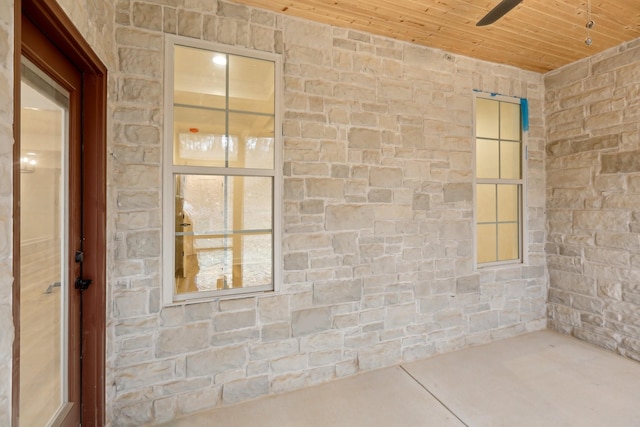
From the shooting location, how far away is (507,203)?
3.55 meters

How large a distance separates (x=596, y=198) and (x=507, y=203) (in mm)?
784

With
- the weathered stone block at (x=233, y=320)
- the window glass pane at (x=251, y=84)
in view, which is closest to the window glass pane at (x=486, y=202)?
the window glass pane at (x=251, y=84)

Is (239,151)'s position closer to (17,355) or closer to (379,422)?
(17,355)

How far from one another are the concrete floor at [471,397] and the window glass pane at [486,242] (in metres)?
0.96

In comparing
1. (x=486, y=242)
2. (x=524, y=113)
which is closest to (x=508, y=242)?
(x=486, y=242)

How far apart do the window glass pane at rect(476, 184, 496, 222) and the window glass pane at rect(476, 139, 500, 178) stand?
0.13 m

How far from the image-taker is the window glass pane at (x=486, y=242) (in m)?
3.36

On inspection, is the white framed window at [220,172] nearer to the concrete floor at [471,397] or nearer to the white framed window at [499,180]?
the concrete floor at [471,397]

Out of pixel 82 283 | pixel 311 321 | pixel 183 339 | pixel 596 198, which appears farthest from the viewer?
pixel 596 198

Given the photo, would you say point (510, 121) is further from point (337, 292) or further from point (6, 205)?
point (6, 205)

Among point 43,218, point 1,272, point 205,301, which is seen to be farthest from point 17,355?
point 205,301

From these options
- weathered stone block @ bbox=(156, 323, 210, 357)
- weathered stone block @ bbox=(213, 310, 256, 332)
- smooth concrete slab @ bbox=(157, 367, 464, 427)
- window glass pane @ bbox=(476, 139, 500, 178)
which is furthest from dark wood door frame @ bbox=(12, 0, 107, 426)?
window glass pane @ bbox=(476, 139, 500, 178)

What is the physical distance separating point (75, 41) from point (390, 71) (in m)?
2.34

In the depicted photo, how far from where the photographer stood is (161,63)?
216 cm
